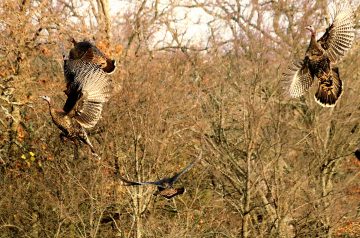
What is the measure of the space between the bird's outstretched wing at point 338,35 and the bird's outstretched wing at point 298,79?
22.9 inches

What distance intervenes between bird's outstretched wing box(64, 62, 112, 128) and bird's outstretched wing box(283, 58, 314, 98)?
8.27ft

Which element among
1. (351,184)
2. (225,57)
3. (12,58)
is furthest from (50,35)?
(351,184)

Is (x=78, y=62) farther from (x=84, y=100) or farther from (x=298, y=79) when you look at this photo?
(x=298, y=79)

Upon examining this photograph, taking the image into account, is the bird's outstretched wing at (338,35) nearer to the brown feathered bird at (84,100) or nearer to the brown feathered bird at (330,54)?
the brown feathered bird at (330,54)

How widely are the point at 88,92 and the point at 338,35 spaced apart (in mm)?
3104

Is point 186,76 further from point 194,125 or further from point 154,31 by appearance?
point 154,31

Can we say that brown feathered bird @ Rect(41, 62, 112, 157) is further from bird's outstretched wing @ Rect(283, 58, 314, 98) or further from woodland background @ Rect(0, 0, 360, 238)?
woodland background @ Rect(0, 0, 360, 238)

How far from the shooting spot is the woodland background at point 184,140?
17.0 metres

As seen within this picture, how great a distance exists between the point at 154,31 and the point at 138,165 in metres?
11.4

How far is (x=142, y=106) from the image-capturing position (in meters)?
18.0

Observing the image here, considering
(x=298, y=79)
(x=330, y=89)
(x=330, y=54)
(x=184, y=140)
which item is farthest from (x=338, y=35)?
(x=184, y=140)

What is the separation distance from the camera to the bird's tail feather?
877cm

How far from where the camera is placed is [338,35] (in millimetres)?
9000

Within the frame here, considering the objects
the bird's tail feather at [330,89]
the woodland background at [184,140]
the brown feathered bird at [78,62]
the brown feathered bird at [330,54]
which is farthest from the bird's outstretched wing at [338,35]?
the woodland background at [184,140]
